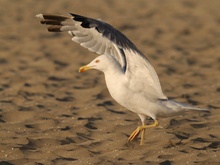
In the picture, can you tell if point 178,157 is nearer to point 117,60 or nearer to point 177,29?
point 117,60

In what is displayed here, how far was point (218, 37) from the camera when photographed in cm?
1297

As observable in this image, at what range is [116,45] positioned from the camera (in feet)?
21.7

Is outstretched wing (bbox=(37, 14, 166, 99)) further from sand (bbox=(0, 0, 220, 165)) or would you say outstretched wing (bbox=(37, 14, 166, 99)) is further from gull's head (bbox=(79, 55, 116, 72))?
sand (bbox=(0, 0, 220, 165))

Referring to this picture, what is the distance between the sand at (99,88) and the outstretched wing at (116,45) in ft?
1.94

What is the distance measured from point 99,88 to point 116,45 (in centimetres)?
274

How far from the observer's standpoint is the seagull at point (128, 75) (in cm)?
659

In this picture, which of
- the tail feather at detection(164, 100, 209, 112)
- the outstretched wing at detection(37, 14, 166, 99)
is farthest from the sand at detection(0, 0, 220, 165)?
the outstretched wing at detection(37, 14, 166, 99)

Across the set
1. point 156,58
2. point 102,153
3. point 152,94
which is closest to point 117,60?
point 152,94

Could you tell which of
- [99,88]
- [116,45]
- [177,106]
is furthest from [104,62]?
[99,88]

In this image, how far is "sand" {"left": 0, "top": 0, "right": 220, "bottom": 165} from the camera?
6359mm

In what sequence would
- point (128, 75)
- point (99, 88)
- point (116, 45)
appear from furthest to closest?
1. point (99, 88)
2. point (128, 75)
3. point (116, 45)

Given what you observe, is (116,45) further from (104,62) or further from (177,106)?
(177,106)

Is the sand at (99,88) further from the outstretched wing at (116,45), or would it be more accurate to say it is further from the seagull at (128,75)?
the outstretched wing at (116,45)

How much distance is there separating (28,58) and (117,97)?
4.77m
